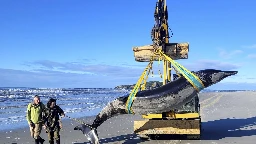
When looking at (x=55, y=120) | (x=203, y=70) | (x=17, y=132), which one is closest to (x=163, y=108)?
(x=203, y=70)

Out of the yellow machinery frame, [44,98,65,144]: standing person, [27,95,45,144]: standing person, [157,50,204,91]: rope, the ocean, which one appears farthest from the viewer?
the ocean

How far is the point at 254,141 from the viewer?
12.3 metres

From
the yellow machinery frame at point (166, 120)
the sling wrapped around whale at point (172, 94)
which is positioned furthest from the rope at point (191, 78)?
the yellow machinery frame at point (166, 120)

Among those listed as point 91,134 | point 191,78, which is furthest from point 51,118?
point 191,78

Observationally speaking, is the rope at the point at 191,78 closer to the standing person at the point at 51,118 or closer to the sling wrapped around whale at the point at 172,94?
the sling wrapped around whale at the point at 172,94

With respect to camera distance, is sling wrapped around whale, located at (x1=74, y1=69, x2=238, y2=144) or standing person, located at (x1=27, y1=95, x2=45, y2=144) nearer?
sling wrapped around whale, located at (x1=74, y1=69, x2=238, y2=144)

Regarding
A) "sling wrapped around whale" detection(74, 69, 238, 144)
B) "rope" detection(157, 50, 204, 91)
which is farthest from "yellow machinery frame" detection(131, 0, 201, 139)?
"sling wrapped around whale" detection(74, 69, 238, 144)

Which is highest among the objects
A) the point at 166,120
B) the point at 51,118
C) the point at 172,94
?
the point at 172,94

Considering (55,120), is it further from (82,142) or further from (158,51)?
(158,51)

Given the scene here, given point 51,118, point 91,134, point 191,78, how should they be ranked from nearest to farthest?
1. point 191,78
2. point 91,134
3. point 51,118

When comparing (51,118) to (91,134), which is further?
(51,118)

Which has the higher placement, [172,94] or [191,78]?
[191,78]

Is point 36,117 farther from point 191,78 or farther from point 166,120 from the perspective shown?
point 191,78

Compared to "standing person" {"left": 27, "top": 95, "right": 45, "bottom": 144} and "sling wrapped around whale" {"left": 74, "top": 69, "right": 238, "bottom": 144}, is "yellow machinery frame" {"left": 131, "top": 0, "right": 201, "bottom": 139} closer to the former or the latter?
"sling wrapped around whale" {"left": 74, "top": 69, "right": 238, "bottom": 144}
